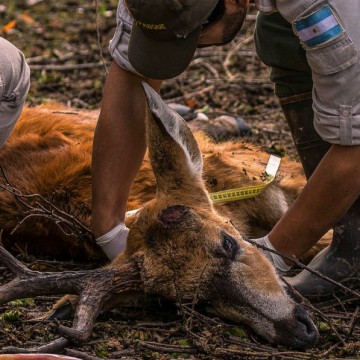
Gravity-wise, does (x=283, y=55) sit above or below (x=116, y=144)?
above

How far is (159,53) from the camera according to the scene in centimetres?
486

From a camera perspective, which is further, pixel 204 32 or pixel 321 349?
pixel 204 32

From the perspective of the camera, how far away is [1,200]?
5.76 metres

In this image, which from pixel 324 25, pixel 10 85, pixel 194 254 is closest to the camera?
pixel 324 25

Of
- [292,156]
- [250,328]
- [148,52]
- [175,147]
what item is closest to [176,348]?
[250,328]

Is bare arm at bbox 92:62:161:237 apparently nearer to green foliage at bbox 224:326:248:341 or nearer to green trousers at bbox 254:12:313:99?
green trousers at bbox 254:12:313:99

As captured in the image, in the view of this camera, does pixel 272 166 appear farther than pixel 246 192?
Yes

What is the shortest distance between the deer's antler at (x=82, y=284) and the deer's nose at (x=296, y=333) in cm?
67

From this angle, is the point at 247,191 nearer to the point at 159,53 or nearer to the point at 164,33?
the point at 159,53

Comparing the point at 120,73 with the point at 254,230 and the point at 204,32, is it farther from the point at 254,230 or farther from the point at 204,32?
the point at 254,230

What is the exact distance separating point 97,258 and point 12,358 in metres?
1.71

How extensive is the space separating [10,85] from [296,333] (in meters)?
1.86

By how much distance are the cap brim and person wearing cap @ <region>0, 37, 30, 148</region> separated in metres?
0.62

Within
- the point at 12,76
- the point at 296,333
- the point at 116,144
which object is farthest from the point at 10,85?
the point at 296,333
